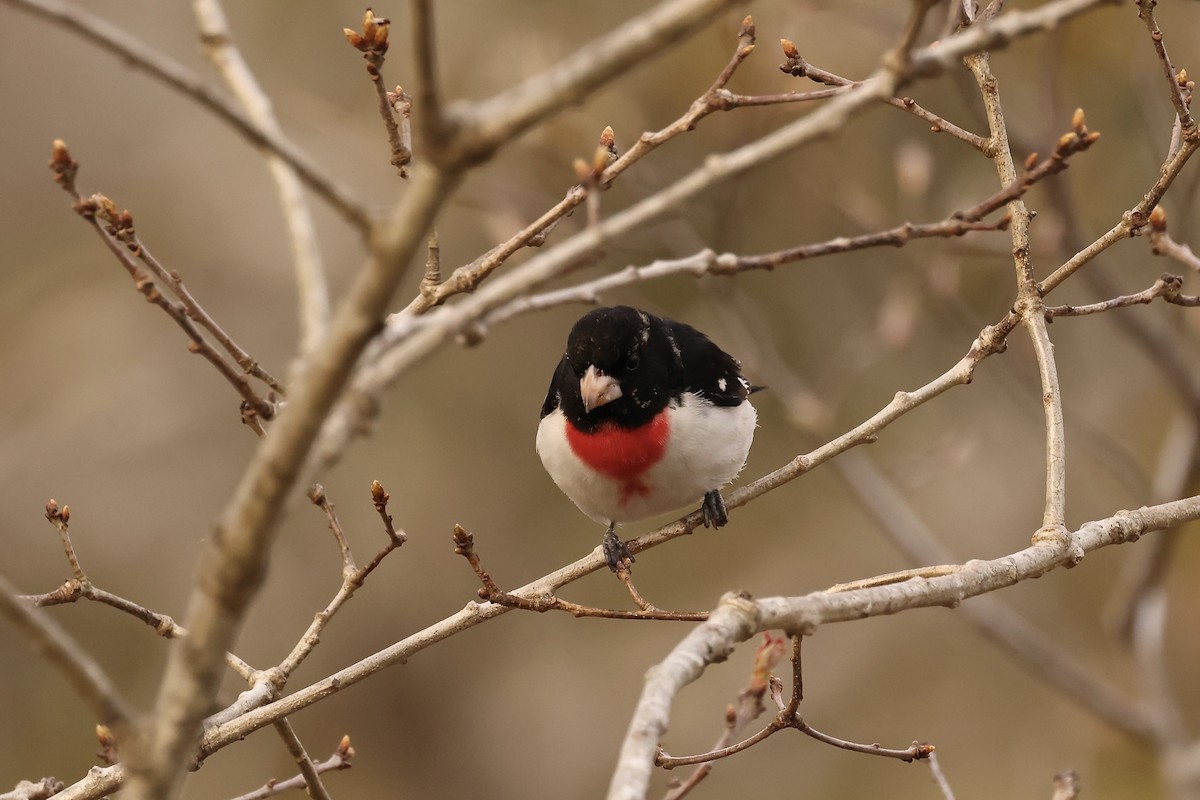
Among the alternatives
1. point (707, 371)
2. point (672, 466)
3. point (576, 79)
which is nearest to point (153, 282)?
point (576, 79)

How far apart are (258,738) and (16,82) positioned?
5.69 metres

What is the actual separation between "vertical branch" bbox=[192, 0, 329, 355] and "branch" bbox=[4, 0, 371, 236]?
0.09 m

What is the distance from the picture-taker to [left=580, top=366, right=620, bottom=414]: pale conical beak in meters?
4.23

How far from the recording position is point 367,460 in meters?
10.2

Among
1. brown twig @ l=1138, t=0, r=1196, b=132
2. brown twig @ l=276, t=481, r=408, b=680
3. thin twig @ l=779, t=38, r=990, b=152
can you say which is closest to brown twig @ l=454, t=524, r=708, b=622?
brown twig @ l=276, t=481, r=408, b=680

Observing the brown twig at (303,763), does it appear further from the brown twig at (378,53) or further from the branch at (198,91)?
the branch at (198,91)

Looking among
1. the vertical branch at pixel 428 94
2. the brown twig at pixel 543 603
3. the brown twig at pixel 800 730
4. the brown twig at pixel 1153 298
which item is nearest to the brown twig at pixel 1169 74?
the brown twig at pixel 1153 298

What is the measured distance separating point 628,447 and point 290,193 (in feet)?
8.24

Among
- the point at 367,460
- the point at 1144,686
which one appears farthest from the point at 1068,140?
the point at 367,460

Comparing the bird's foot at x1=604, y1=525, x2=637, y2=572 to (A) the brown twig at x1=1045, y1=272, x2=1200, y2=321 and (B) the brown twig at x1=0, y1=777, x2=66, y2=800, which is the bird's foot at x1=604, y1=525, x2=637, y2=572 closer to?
(A) the brown twig at x1=1045, y1=272, x2=1200, y2=321

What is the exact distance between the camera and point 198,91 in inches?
65.3

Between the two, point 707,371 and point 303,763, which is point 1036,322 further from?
point 303,763

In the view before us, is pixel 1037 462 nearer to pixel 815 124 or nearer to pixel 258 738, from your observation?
pixel 258 738

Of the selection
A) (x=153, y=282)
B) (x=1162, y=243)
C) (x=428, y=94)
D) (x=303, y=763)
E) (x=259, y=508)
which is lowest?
(x=259, y=508)
